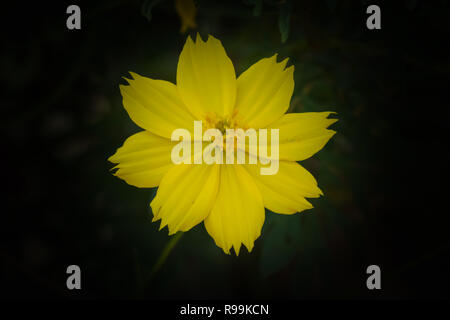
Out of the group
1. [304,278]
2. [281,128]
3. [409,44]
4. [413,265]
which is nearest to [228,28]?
[409,44]

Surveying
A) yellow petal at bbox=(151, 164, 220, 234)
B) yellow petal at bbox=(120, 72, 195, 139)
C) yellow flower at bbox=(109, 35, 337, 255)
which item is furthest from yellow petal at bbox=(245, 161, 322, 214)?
yellow petal at bbox=(120, 72, 195, 139)

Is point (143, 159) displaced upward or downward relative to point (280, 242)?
upward

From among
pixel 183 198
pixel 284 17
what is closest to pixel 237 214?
pixel 183 198

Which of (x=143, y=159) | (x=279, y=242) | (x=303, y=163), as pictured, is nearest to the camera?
(x=143, y=159)

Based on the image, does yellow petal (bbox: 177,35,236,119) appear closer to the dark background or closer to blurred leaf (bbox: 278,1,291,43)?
blurred leaf (bbox: 278,1,291,43)

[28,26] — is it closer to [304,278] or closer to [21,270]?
[21,270]

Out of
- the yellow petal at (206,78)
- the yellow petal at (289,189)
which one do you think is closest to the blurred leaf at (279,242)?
the yellow petal at (289,189)

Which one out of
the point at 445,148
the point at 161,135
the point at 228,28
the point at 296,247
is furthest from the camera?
the point at 228,28

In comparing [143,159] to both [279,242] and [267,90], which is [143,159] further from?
[279,242]
